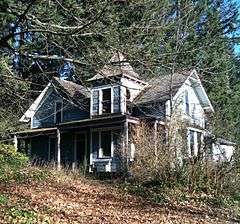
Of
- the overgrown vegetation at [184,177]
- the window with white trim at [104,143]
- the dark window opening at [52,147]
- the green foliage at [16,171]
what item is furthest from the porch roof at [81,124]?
the overgrown vegetation at [184,177]

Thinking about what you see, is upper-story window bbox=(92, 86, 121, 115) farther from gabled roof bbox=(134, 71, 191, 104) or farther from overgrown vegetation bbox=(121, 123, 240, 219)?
overgrown vegetation bbox=(121, 123, 240, 219)

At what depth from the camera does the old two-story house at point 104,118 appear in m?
28.0

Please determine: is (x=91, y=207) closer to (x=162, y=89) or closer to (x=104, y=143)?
A: (x=104, y=143)

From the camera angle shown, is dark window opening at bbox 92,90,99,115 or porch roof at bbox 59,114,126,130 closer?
porch roof at bbox 59,114,126,130

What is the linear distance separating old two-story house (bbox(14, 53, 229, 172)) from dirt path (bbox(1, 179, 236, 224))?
958 centimetres

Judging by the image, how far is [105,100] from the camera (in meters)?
30.0

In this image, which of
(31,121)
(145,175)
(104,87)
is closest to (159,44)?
(145,175)

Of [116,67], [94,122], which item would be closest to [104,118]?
[94,122]

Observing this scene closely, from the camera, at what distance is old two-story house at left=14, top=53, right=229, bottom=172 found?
28.0 m

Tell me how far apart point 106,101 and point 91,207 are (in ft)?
54.4

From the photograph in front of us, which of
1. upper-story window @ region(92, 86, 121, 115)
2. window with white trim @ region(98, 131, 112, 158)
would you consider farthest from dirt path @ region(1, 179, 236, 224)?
upper-story window @ region(92, 86, 121, 115)

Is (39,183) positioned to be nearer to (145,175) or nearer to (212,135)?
(145,175)

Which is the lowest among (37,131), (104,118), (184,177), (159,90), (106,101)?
(184,177)

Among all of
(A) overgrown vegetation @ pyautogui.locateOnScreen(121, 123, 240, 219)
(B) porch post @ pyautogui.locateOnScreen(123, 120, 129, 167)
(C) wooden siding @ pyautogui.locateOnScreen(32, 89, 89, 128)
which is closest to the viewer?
(A) overgrown vegetation @ pyautogui.locateOnScreen(121, 123, 240, 219)
